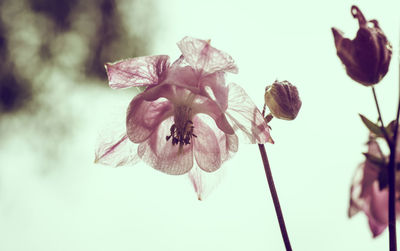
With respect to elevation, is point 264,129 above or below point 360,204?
above

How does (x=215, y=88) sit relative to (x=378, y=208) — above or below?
above

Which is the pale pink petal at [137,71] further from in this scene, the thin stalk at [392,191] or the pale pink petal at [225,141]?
the thin stalk at [392,191]

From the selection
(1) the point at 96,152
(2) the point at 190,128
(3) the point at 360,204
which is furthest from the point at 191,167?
(3) the point at 360,204

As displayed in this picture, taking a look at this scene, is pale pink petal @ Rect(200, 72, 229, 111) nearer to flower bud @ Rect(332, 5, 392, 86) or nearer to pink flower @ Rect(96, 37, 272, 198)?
pink flower @ Rect(96, 37, 272, 198)

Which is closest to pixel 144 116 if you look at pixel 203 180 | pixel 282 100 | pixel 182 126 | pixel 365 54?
pixel 182 126

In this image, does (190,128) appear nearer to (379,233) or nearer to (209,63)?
(209,63)

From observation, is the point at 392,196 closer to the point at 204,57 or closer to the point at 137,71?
the point at 204,57

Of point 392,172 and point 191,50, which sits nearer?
point 392,172
